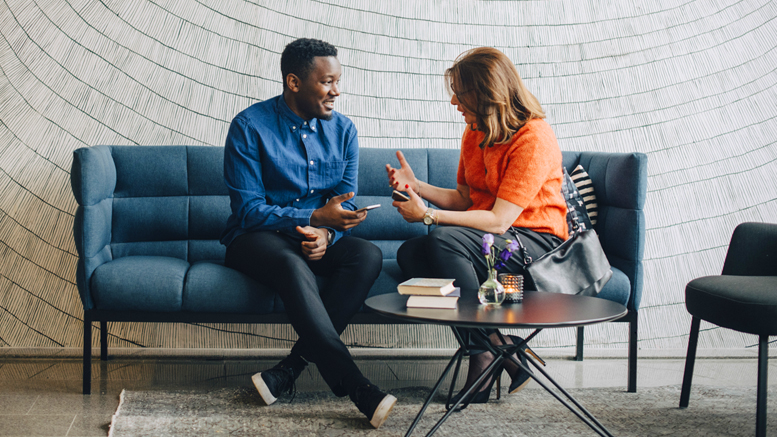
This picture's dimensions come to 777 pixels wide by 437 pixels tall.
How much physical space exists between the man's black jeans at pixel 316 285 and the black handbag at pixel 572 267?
1.72 feet

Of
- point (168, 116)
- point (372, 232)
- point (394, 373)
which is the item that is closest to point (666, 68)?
point (372, 232)

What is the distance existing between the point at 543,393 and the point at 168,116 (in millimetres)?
1947

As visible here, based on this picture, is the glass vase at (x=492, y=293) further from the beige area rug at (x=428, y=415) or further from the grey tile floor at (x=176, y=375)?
the grey tile floor at (x=176, y=375)

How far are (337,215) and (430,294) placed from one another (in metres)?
0.58

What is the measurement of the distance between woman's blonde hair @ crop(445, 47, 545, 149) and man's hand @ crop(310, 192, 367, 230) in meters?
0.51

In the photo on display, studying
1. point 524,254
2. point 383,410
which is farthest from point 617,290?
point 383,410

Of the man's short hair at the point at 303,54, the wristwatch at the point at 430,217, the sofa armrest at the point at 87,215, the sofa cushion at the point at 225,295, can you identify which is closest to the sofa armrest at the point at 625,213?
the wristwatch at the point at 430,217

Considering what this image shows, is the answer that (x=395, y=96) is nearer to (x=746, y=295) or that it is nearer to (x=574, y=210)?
(x=574, y=210)

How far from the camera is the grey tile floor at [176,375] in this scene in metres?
1.75

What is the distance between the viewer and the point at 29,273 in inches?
100

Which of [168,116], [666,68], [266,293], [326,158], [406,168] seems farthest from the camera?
[666,68]

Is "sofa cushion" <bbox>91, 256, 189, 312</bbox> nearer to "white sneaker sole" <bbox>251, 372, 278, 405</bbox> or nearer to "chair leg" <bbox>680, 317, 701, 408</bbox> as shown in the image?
"white sneaker sole" <bbox>251, 372, 278, 405</bbox>

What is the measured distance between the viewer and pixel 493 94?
194 centimetres

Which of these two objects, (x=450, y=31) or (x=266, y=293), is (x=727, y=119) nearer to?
(x=450, y=31)
